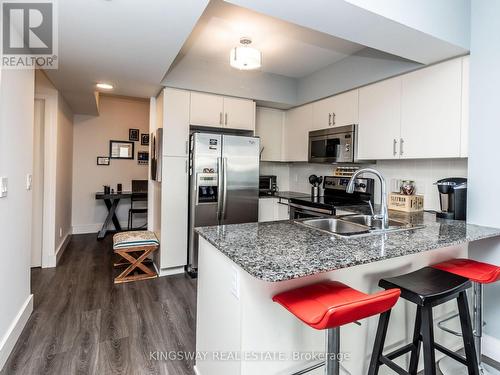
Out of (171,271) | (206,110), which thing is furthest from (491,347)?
(206,110)

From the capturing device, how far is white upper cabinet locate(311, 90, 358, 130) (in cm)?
317

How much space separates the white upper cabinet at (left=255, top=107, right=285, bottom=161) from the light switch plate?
2867 millimetres

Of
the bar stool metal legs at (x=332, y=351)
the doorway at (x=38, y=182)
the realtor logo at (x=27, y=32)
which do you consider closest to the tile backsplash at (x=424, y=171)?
the bar stool metal legs at (x=332, y=351)

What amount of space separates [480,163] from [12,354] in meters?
3.52

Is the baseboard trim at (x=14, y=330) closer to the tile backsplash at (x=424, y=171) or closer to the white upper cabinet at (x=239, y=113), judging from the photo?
the white upper cabinet at (x=239, y=113)

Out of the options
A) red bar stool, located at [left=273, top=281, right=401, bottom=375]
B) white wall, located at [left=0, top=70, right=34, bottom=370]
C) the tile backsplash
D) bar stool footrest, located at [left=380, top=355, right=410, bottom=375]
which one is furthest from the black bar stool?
white wall, located at [left=0, top=70, right=34, bottom=370]

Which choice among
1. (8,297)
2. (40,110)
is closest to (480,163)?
(8,297)

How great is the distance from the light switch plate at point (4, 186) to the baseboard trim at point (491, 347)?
3443 mm

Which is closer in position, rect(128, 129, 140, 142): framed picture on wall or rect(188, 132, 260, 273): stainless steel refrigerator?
rect(188, 132, 260, 273): stainless steel refrigerator

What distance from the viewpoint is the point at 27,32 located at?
6.43 ft

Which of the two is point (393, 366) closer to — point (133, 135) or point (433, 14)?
point (433, 14)

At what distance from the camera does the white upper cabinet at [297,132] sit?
3.85m

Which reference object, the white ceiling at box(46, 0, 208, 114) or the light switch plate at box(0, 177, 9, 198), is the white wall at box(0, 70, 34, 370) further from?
the white ceiling at box(46, 0, 208, 114)

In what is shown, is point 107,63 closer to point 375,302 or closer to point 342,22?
point 342,22
